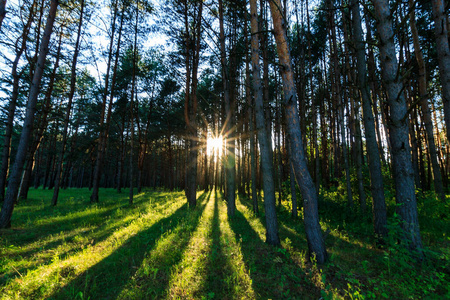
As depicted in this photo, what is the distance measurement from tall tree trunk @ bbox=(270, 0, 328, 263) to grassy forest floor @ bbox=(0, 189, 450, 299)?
426 mm

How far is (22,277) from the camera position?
3188 millimetres

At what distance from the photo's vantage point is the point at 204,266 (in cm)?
382

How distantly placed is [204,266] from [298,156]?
10.3 feet

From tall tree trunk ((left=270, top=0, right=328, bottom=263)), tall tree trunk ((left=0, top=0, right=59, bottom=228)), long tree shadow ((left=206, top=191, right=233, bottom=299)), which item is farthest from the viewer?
tall tree trunk ((left=0, top=0, right=59, bottom=228))

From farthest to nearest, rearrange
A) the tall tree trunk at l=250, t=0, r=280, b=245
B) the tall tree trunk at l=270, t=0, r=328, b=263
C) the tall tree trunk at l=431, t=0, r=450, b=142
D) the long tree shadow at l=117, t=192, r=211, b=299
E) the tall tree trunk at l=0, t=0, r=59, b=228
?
the tall tree trunk at l=0, t=0, r=59, b=228 → the tall tree trunk at l=250, t=0, r=280, b=245 → the tall tree trunk at l=431, t=0, r=450, b=142 → the tall tree trunk at l=270, t=0, r=328, b=263 → the long tree shadow at l=117, t=192, r=211, b=299

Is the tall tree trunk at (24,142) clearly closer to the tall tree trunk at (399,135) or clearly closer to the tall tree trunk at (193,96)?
the tall tree trunk at (193,96)

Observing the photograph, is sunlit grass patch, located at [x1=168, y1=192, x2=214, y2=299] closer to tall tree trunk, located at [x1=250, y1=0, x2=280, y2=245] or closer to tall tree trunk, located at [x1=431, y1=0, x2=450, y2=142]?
tall tree trunk, located at [x1=250, y1=0, x2=280, y2=245]

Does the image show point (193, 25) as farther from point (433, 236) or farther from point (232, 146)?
point (433, 236)

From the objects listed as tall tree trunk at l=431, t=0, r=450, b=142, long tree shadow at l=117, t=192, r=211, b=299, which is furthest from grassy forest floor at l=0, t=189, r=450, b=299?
tall tree trunk at l=431, t=0, r=450, b=142

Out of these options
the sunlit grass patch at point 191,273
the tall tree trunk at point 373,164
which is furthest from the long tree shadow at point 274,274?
the tall tree trunk at point 373,164

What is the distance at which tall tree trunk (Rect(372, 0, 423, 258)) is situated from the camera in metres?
3.88

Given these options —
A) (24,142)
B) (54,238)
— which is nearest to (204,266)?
(54,238)

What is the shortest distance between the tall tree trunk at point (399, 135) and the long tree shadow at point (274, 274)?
2.32m

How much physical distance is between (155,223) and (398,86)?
8.11 meters
